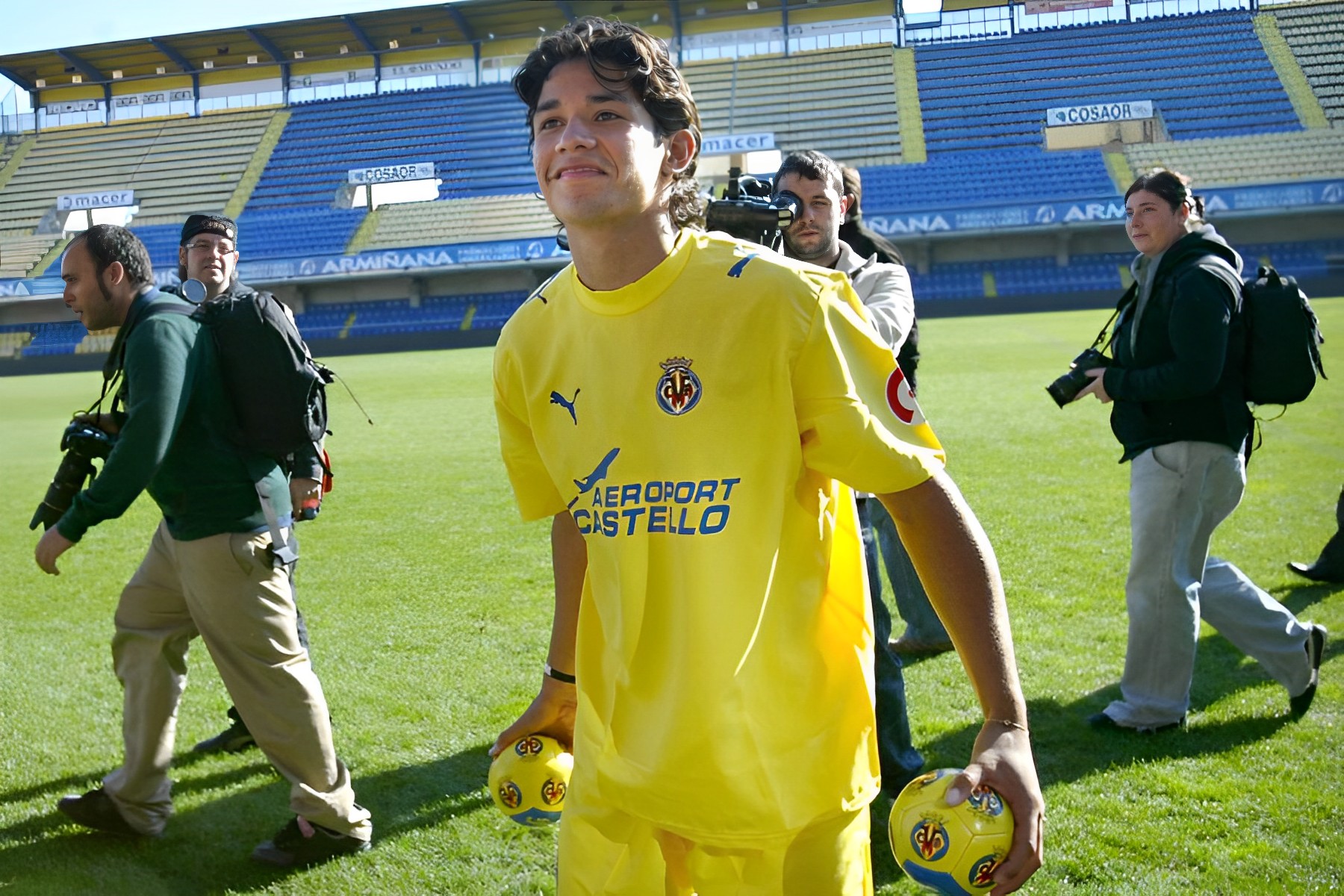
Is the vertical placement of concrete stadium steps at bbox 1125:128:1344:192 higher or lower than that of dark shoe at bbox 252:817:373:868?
higher

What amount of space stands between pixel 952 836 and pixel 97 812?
3540 millimetres

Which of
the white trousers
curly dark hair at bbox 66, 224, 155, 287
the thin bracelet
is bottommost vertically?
the white trousers

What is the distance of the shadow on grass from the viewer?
12.5ft

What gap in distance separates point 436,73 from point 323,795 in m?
49.0

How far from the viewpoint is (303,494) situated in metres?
4.97

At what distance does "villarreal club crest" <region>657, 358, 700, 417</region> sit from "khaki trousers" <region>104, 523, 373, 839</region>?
254 centimetres

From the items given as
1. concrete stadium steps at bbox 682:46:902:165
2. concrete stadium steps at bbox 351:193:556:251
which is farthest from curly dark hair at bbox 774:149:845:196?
concrete stadium steps at bbox 682:46:902:165

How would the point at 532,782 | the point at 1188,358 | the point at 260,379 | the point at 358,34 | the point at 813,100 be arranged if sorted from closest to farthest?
the point at 532,782
the point at 260,379
the point at 1188,358
the point at 813,100
the point at 358,34

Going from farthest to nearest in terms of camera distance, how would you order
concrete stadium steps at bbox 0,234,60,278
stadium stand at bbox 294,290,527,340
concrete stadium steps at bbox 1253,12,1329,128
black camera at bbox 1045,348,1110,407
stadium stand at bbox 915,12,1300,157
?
concrete stadium steps at bbox 0,234,60,278 < stadium stand at bbox 915,12,1300,157 < concrete stadium steps at bbox 1253,12,1329,128 < stadium stand at bbox 294,290,527,340 < black camera at bbox 1045,348,1110,407

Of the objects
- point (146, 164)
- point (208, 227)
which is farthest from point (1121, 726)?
point (146, 164)

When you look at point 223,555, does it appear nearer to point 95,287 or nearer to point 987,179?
point 95,287

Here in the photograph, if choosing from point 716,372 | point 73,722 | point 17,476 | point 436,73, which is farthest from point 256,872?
point 436,73

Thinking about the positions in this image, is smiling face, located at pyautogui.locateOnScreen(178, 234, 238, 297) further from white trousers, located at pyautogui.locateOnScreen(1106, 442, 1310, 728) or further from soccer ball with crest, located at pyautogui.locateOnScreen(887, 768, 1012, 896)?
soccer ball with crest, located at pyautogui.locateOnScreen(887, 768, 1012, 896)

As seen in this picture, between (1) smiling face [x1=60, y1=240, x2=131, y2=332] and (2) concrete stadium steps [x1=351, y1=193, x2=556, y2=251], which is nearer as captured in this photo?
(1) smiling face [x1=60, y1=240, x2=131, y2=332]
